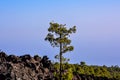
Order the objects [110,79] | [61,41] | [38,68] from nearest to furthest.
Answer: [61,41] → [38,68] → [110,79]

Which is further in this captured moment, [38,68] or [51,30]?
[38,68]

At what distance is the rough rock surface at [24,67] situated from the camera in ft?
360

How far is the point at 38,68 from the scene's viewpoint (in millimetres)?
119375

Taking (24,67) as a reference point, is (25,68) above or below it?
below

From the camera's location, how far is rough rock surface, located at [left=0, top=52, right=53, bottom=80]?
110 meters

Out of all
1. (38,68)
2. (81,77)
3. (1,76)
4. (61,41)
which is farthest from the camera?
(81,77)

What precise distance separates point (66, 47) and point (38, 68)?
66.4 ft

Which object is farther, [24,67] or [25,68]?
[24,67]

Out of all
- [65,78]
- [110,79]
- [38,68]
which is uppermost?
[110,79]

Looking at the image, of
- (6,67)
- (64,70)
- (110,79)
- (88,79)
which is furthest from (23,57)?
(110,79)

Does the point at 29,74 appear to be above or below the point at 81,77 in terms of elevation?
below

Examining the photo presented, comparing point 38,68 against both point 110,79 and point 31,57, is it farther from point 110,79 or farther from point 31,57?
point 110,79

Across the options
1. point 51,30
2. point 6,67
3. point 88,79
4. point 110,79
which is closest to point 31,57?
point 6,67

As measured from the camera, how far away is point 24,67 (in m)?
116
